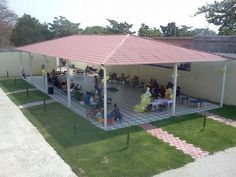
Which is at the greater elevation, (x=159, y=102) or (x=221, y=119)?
(x=159, y=102)

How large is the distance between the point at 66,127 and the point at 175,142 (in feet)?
16.4

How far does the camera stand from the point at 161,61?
13.6m

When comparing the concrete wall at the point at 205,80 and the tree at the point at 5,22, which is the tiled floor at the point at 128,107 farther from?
the tree at the point at 5,22

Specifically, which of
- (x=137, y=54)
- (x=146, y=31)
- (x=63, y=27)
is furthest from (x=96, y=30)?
(x=137, y=54)

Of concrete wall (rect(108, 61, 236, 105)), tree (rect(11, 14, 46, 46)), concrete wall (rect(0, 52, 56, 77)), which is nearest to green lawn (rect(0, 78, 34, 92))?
concrete wall (rect(0, 52, 56, 77))

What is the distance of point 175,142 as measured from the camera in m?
11.4

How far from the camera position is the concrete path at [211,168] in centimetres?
890

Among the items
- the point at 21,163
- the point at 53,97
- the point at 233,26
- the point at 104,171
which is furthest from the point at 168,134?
the point at 233,26

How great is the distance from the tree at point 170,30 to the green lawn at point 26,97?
35184mm

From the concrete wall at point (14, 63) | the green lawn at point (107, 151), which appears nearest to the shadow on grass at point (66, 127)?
the green lawn at point (107, 151)

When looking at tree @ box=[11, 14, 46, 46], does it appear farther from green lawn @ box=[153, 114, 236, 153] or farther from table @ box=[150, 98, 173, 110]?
green lawn @ box=[153, 114, 236, 153]

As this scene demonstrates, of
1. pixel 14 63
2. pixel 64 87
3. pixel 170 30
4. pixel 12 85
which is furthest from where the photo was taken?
pixel 170 30

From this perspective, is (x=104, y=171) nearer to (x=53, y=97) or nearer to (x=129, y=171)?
(x=129, y=171)

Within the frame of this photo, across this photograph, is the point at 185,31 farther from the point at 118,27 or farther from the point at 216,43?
the point at 216,43
